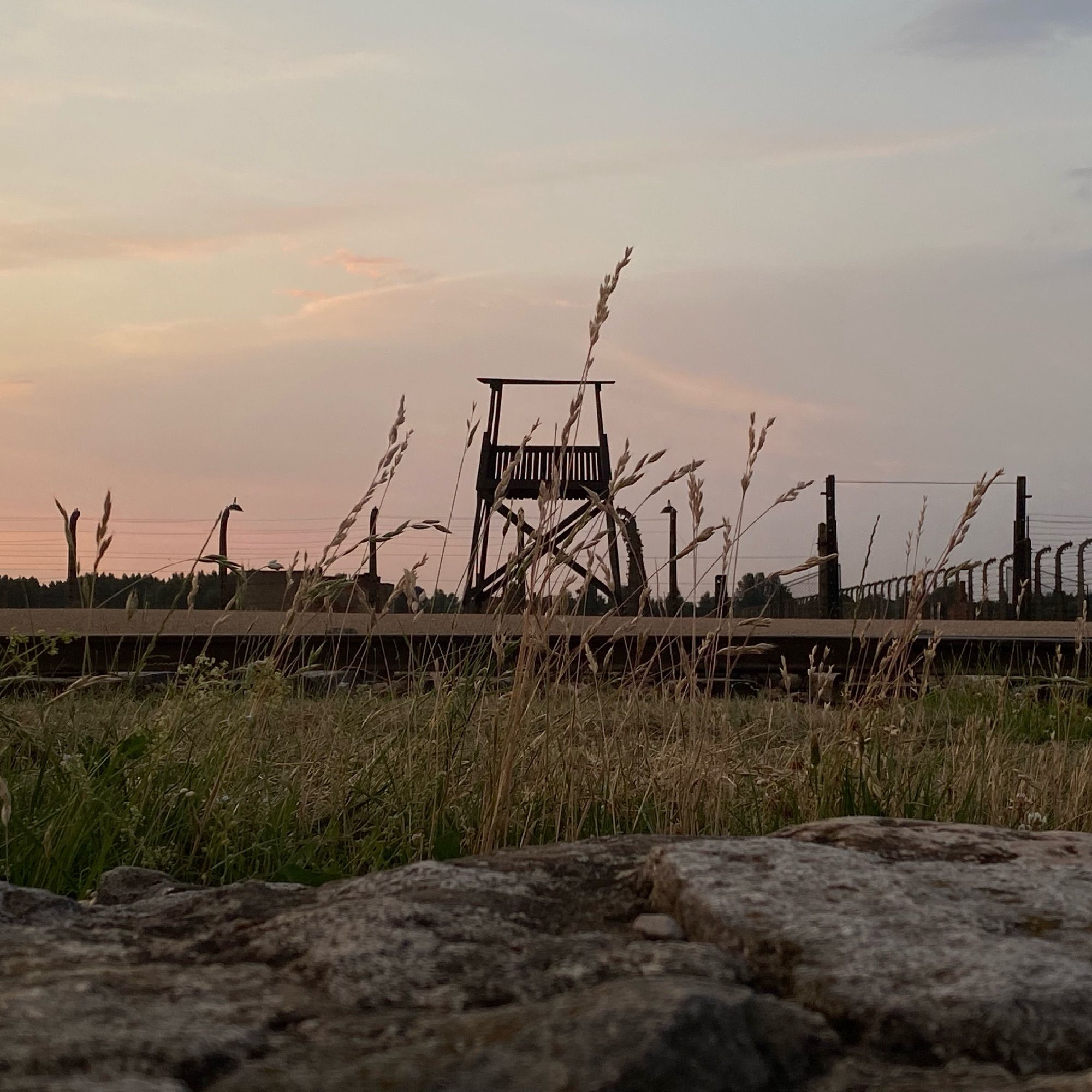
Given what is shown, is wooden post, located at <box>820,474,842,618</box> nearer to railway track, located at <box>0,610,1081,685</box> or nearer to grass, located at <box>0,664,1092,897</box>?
railway track, located at <box>0,610,1081,685</box>

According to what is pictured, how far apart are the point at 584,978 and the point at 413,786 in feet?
5.37

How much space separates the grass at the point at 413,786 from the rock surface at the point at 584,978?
902 millimetres

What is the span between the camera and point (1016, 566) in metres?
19.1

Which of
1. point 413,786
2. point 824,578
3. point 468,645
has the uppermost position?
point 824,578

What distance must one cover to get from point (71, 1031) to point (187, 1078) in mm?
116

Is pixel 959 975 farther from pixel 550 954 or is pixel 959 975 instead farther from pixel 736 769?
pixel 736 769

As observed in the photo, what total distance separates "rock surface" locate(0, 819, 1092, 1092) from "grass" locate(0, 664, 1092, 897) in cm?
90

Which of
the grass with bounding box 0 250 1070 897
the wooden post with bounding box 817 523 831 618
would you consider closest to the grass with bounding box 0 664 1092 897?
the grass with bounding box 0 250 1070 897

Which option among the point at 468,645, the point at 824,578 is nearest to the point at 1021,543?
the point at 824,578

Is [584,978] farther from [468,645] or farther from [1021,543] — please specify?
[1021,543]

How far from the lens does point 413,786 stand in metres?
2.68

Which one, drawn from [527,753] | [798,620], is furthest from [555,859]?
[798,620]

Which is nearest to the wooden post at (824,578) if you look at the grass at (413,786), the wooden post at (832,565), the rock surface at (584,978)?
the wooden post at (832,565)

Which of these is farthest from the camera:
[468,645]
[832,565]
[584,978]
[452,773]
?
[832,565]
